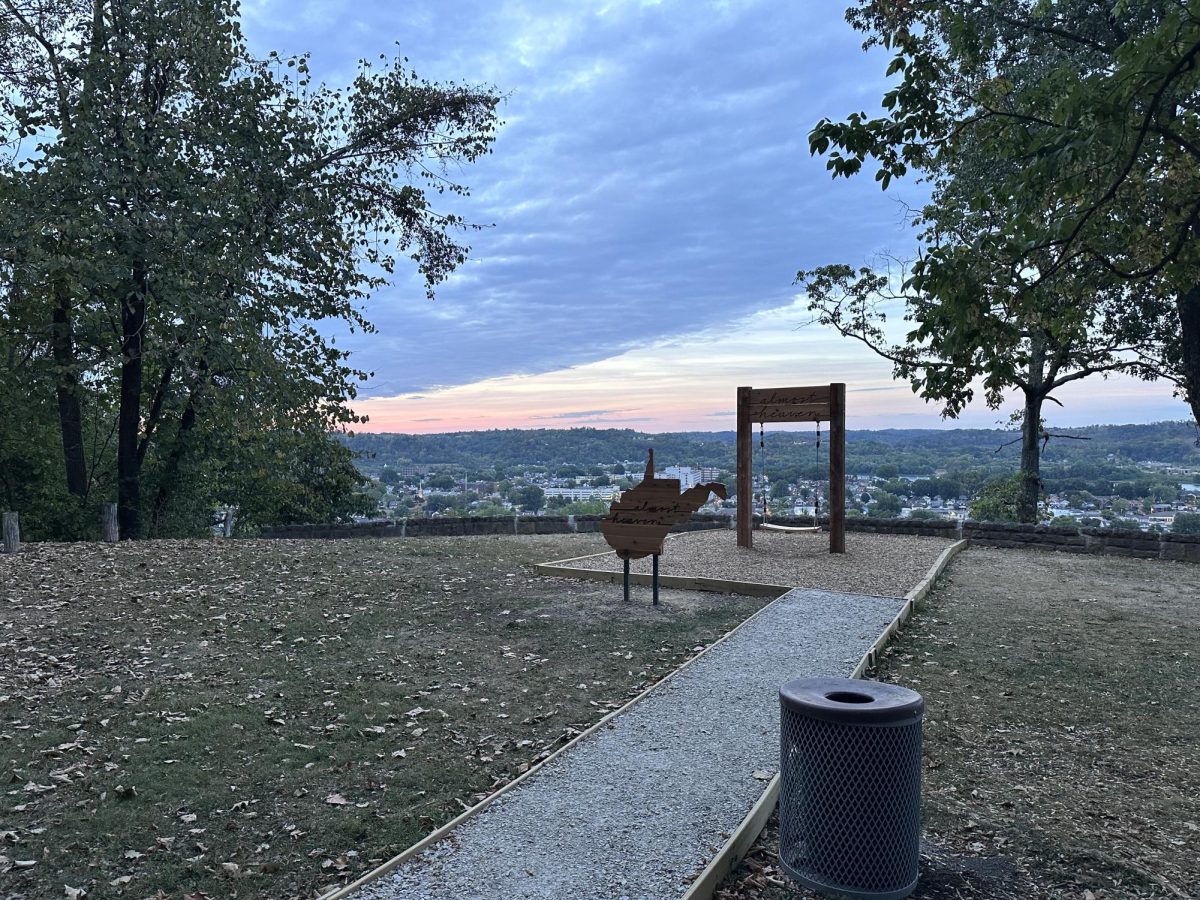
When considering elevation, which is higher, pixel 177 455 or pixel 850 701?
pixel 177 455

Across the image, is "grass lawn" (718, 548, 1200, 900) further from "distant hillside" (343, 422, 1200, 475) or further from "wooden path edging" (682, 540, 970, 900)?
"distant hillside" (343, 422, 1200, 475)

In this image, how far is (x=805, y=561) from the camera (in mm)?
11461

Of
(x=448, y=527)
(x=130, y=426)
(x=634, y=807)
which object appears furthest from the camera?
(x=448, y=527)

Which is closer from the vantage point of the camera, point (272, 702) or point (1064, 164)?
point (1064, 164)

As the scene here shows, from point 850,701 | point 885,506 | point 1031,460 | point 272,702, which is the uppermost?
point 1031,460

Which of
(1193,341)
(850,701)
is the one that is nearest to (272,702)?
(850,701)

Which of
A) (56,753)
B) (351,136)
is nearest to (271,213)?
(351,136)

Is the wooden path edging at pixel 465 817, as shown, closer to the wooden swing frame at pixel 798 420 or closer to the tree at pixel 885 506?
the wooden swing frame at pixel 798 420

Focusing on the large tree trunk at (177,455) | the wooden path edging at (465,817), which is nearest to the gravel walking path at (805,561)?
the wooden path edging at (465,817)

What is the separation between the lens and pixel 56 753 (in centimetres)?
453

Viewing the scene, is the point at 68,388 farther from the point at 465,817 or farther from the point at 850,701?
the point at 850,701

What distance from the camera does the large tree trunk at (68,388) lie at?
43.9ft

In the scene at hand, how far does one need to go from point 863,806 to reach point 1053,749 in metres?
2.38

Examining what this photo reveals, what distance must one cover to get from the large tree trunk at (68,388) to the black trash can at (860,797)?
13796 millimetres
